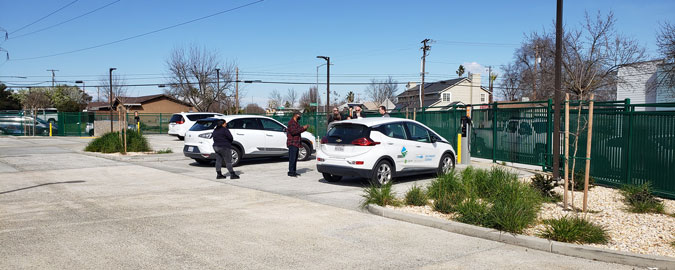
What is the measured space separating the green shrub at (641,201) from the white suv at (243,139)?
10.1 m

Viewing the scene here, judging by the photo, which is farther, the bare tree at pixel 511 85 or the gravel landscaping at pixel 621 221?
the bare tree at pixel 511 85

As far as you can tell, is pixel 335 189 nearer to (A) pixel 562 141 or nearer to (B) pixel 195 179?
(B) pixel 195 179

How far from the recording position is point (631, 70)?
1302 inches

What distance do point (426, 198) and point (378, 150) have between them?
226 centimetres

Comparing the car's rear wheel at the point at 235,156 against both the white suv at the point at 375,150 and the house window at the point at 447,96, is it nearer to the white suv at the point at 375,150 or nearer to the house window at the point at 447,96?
the white suv at the point at 375,150

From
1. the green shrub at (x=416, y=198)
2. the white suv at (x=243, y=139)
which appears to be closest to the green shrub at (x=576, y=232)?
the green shrub at (x=416, y=198)

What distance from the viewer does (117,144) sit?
18938mm

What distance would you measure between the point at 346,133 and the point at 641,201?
5.64 metres

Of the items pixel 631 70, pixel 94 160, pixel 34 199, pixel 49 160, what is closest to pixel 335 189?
pixel 34 199

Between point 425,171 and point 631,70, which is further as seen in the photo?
point 631,70

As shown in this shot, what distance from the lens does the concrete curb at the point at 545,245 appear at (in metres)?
5.31

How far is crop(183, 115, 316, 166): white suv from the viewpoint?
1441 cm

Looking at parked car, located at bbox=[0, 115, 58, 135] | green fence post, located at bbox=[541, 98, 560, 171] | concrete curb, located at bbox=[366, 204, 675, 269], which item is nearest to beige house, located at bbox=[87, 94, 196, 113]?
parked car, located at bbox=[0, 115, 58, 135]

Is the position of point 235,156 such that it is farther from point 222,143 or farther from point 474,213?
point 474,213
